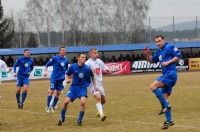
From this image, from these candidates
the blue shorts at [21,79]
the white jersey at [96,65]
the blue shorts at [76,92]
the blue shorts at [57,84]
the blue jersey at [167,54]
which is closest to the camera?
the blue jersey at [167,54]

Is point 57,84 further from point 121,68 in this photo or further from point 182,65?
point 182,65

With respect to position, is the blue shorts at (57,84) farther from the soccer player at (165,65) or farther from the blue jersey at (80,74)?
the soccer player at (165,65)

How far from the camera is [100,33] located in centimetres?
5869

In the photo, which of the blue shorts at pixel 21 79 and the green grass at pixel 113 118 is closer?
the green grass at pixel 113 118

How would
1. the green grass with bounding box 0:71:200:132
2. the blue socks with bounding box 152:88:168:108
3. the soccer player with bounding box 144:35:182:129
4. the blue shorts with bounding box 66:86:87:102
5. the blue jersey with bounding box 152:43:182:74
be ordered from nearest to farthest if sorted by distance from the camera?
the blue socks with bounding box 152:88:168:108 < the soccer player with bounding box 144:35:182:129 < the blue jersey with bounding box 152:43:182:74 < the green grass with bounding box 0:71:200:132 < the blue shorts with bounding box 66:86:87:102

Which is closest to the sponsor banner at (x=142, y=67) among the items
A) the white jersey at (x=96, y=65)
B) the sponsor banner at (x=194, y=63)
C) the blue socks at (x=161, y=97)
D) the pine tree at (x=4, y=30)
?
the sponsor banner at (x=194, y=63)

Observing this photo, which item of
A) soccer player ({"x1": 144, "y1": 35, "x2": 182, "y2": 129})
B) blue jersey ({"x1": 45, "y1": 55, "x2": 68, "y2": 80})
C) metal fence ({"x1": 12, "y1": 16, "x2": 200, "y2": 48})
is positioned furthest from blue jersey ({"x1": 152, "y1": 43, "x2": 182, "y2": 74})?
metal fence ({"x1": 12, "y1": 16, "x2": 200, "y2": 48})

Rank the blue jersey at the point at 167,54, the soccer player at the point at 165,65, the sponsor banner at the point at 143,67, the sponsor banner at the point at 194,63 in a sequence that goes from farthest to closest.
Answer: the sponsor banner at the point at 194,63
the sponsor banner at the point at 143,67
the blue jersey at the point at 167,54
the soccer player at the point at 165,65

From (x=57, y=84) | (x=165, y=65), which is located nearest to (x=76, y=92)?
(x=165, y=65)

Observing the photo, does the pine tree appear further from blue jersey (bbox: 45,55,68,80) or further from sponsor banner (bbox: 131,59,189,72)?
blue jersey (bbox: 45,55,68,80)

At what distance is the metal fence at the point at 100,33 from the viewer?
187 feet

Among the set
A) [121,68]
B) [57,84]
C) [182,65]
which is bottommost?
[121,68]

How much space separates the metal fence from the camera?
187ft

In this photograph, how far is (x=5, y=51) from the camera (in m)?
51.8
